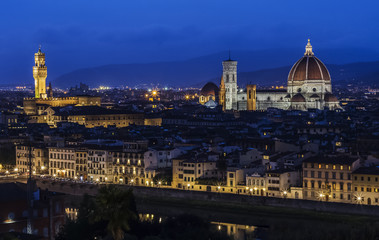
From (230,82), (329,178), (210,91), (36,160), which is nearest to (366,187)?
(329,178)

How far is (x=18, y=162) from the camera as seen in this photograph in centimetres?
6284

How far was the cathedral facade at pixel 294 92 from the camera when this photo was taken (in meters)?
121

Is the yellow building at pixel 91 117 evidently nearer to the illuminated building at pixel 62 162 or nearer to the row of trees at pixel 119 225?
the illuminated building at pixel 62 162

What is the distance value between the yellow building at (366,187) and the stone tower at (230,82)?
8261 cm

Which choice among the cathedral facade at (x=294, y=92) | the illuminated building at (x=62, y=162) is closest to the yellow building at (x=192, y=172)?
the illuminated building at (x=62, y=162)

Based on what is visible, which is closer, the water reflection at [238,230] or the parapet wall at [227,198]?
the water reflection at [238,230]

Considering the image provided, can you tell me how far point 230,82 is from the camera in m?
126

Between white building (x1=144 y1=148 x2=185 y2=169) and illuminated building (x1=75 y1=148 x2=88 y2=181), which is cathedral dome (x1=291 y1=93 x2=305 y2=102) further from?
white building (x1=144 y1=148 x2=185 y2=169)

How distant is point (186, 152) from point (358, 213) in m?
15.7

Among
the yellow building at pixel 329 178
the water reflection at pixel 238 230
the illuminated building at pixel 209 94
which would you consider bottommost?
the water reflection at pixel 238 230

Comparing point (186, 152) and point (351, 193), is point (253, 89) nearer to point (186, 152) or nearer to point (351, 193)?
point (186, 152)

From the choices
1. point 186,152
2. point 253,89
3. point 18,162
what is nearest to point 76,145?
point 18,162

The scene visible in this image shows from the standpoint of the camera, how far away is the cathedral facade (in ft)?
397

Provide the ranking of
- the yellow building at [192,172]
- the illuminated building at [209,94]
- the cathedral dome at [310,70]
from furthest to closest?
the illuminated building at [209,94] → the cathedral dome at [310,70] → the yellow building at [192,172]
